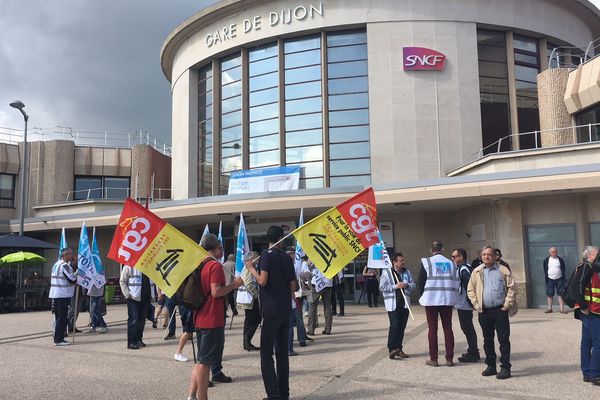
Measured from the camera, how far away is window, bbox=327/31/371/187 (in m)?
22.1

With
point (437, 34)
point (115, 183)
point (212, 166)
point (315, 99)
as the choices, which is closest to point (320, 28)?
point (315, 99)

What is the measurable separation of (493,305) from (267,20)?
1973cm

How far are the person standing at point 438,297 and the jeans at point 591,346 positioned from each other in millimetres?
1766

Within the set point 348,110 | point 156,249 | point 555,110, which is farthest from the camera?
point 348,110

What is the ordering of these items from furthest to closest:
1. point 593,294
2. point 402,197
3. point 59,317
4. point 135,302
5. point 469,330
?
1. point 402,197
2. point 59,317
3. point 135,302
4. point 469,330
5. point 593,294

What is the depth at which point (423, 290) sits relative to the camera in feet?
25.9

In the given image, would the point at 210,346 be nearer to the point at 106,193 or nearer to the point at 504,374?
the point at 504,374

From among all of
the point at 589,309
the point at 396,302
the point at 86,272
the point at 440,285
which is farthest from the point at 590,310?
the point at 86,272

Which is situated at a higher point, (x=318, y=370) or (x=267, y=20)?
(x=267, y=20)

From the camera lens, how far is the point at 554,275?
48.8 feet

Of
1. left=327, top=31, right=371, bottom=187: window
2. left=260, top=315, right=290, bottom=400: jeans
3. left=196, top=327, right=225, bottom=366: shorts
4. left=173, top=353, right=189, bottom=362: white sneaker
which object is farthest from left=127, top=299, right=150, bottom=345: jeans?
left=327, top=31, right=371, bottom=187: window

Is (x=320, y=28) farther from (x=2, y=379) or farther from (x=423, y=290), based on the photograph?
(x=2, y=379)

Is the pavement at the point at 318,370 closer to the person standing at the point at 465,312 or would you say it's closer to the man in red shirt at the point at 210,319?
the person standing at the point at 465,312

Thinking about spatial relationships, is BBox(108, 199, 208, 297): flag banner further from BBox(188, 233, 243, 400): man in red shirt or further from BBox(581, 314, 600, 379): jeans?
BBox(581, 314, 600, 379): jeans
